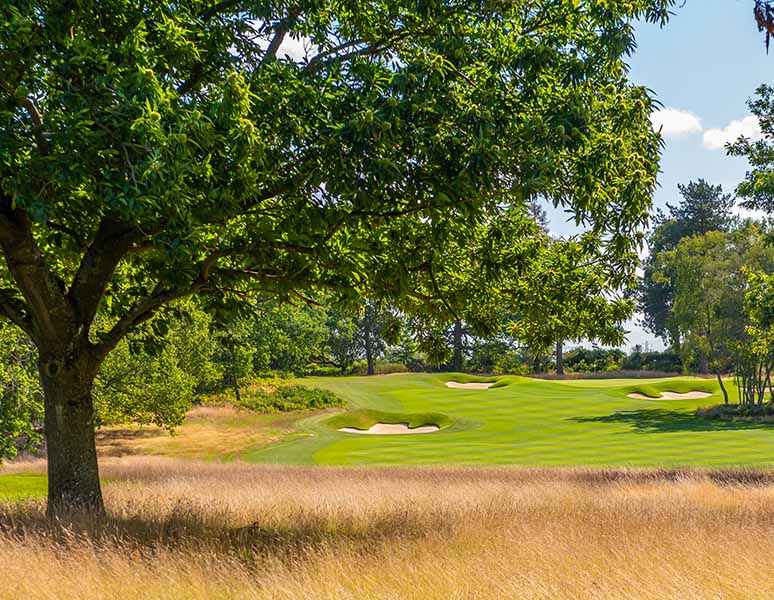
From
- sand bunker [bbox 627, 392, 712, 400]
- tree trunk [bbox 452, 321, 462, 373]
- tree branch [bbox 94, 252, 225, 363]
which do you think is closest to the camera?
tree branch [bbox 94, 252, 225, 363]

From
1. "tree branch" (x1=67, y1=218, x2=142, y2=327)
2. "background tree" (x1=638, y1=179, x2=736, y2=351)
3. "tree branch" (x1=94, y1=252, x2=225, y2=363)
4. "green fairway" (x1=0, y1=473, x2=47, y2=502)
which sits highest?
"background tree" (x1=638, y1=179, x2=736, y2=351)

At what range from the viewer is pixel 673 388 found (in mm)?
46750

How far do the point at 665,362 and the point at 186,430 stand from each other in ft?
163

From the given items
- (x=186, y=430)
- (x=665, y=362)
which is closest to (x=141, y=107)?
(x=186, y=430)

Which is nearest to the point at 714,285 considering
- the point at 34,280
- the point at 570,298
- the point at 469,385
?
the point at 469,385

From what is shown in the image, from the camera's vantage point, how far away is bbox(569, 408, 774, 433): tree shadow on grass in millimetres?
30891

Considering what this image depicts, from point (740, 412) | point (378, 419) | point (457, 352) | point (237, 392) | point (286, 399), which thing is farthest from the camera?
point (457, 352)

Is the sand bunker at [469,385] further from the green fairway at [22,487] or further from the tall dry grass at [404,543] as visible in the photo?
the tall dry grass at [404,543]

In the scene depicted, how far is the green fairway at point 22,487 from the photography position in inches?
552

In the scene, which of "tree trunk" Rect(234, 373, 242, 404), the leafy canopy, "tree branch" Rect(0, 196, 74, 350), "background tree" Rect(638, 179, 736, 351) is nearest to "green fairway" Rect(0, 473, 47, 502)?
"tree branch" Rect(0, 196, 74, 350)

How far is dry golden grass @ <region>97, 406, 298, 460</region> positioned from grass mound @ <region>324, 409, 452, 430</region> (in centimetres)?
274

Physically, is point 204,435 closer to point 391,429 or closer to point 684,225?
point 391,429

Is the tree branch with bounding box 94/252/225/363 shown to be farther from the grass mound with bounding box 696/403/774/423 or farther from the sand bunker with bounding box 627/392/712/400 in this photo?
the sand bunker with bounding box 627/392/712/400

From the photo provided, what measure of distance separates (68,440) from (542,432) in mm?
25237
